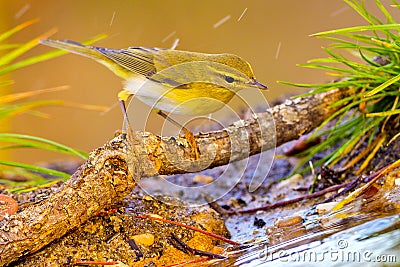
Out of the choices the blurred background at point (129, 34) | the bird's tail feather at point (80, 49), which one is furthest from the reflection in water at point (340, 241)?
the blurred background at point (129, 34)

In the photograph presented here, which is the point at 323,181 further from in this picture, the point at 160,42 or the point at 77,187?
the point at 160,42

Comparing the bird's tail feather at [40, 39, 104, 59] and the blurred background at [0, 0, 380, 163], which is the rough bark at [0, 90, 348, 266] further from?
the blurred background at [0, 0, 380, 163]

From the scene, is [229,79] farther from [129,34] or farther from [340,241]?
[129,34]

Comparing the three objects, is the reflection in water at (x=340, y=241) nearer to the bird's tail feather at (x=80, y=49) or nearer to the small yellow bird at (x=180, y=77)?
the small yellow bird at (x=180, y=77)

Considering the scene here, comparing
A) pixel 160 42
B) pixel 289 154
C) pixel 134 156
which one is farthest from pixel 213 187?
pixel 160 42

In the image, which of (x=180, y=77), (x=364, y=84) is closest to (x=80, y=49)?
(x=180, y=77)

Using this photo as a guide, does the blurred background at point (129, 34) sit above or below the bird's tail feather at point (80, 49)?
above

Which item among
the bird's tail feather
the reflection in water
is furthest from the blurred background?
the reflection in water
